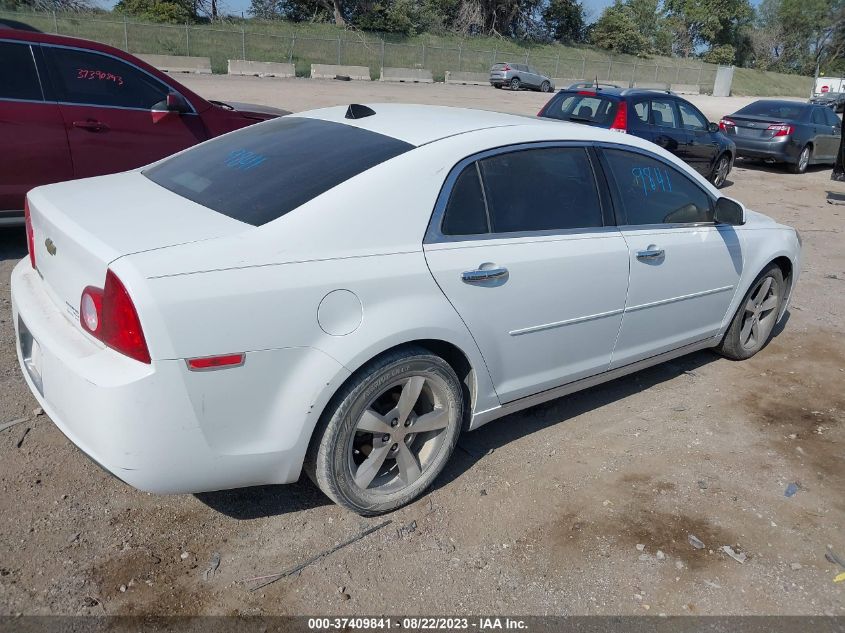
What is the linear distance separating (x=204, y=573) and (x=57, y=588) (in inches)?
20.0

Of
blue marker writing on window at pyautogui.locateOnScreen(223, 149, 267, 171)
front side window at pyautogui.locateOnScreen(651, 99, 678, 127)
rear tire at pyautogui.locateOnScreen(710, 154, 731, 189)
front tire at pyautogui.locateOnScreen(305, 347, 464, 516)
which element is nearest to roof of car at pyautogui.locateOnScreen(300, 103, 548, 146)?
blue marker writing on window at pyautogui.locateOnScreen(223, 149, 267, 171)

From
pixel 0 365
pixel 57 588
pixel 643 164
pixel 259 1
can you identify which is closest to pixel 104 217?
pixel 57 588

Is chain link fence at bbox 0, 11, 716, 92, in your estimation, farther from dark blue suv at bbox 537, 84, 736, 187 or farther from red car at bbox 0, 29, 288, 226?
red car at bbox 0, 29, 288, 226

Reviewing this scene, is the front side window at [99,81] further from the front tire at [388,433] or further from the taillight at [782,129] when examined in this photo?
the taillight at [782,129]

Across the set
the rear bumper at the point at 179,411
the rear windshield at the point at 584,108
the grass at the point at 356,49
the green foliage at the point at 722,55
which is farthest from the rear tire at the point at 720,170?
the green foliage at the point at 722,55

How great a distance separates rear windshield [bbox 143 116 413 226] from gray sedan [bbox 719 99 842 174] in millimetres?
13496

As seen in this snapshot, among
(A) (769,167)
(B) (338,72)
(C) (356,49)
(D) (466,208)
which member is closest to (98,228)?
(D) (466,208)

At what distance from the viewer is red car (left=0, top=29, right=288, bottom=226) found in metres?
5.75

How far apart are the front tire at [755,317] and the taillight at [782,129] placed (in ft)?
36.6

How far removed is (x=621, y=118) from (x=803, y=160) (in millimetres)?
7107

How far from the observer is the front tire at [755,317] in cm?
485

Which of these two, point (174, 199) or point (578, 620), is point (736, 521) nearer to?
point (578, 620)

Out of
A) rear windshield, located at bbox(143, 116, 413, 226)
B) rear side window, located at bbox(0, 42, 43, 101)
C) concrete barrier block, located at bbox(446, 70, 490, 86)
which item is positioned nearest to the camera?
rear windshield, located at bbox(143, 116, 413, 226)

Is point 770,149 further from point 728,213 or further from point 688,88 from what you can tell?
point 688,88
